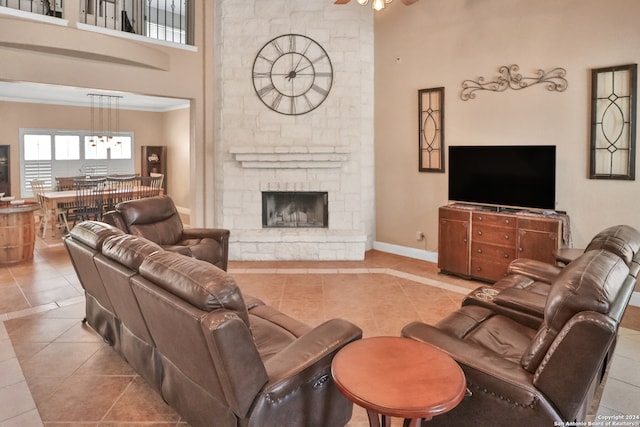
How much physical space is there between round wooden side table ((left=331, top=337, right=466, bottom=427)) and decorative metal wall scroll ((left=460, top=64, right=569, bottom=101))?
392 centimetres

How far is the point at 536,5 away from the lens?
15.7 ft

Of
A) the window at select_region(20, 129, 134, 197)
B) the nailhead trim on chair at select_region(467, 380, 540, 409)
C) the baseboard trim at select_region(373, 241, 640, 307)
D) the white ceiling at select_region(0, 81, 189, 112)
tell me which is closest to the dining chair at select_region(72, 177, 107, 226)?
the white ceiling at select_region(0, 81, 189, 112)

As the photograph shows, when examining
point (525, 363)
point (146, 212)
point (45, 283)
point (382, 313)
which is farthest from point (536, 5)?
point (45, 283)

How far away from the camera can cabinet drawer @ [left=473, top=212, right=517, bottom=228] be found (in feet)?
15.5

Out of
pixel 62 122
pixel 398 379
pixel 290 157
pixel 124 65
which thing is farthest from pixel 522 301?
pixel 62 122

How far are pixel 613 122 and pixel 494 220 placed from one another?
1480 millimetres

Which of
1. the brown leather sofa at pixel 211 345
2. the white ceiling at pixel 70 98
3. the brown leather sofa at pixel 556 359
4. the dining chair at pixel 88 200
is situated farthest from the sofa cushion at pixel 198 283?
the dining chair at pixel 88 200

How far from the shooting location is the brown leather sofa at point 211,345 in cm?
174

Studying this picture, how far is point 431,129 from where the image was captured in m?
5.82

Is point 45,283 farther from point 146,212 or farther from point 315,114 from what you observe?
point 315,114

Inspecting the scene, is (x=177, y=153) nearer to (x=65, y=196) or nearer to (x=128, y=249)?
(x=65, y=196)

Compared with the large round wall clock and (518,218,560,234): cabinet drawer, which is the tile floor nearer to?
(518,218,560,234): cabinet drawer

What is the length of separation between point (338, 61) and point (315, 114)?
809mm

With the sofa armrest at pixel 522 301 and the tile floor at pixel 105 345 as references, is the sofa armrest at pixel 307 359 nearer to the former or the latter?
the tile floor at pixel 105 345
